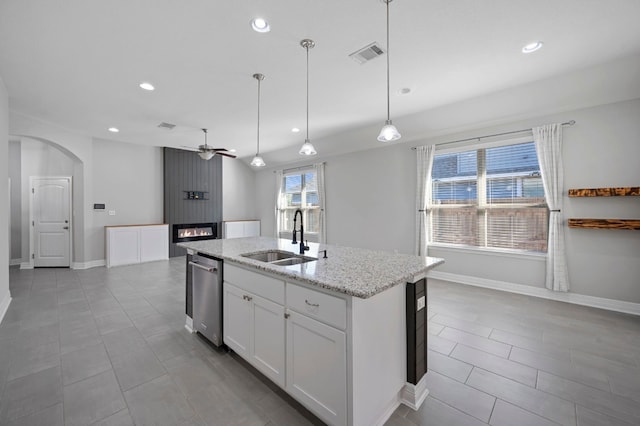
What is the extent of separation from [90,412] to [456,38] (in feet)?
13.7

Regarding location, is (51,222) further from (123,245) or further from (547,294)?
(547,294)

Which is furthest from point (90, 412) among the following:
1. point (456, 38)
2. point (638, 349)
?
point (638, 349)

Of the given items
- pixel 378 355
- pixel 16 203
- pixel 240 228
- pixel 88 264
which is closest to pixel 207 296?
pixel 378 355

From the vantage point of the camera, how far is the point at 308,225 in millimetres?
7492

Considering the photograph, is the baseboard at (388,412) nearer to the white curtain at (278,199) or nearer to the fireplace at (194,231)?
the white curtain at (278,199)

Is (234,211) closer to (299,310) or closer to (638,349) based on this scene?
(299,310)

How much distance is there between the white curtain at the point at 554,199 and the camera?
365 cm

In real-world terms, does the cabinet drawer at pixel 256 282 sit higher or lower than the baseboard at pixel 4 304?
higher

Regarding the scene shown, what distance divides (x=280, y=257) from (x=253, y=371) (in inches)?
39.4

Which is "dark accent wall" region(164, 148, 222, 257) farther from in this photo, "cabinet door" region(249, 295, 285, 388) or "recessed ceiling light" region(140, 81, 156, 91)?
"cabinet door" region(249, 295, 285, 388)

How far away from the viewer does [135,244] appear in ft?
20.4

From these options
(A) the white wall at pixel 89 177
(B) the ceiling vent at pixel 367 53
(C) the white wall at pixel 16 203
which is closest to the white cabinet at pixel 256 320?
(B) the ceiling vent at pixel 367 53

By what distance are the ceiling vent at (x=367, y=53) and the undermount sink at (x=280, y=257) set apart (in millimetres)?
2151

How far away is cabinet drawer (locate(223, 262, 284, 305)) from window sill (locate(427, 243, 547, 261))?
391 centimetres
